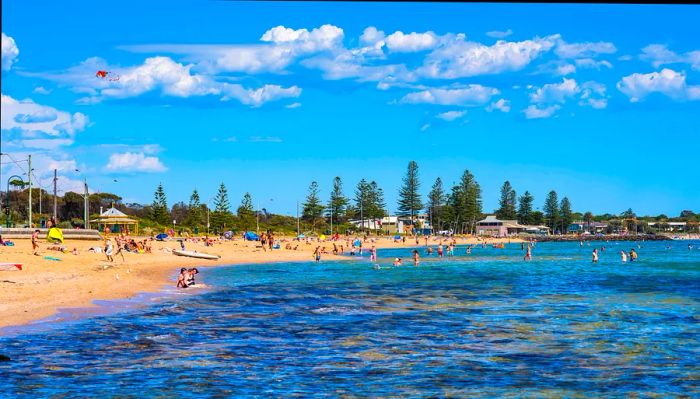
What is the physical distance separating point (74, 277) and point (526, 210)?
170 metres

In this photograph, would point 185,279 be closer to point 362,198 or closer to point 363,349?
point 363,349

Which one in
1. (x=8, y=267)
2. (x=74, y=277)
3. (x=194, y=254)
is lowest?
(x=74, y=277)

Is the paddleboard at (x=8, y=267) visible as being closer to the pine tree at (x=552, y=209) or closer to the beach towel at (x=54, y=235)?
the beach towel at (x=54, y=235)

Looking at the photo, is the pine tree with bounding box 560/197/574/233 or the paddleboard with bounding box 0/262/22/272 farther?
the pine tree with bounding box 560/197/574/233

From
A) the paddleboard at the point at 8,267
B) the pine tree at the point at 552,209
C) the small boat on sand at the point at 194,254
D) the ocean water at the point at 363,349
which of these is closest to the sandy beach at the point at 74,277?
the paddleboard at the point at 8,267

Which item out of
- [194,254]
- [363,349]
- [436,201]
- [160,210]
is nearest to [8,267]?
[363,349]

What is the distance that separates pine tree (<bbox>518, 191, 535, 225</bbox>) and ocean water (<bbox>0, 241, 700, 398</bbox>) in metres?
164

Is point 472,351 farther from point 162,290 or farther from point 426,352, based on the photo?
point 162,290

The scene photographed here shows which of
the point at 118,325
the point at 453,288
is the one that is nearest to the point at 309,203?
the point at 453,288

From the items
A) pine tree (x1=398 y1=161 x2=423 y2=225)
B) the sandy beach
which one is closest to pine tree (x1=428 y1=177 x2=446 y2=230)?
pine tree (x1=398 y1=161 x2=423 y2=225)

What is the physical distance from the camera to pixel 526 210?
190250mm

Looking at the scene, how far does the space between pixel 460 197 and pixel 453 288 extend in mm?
122674

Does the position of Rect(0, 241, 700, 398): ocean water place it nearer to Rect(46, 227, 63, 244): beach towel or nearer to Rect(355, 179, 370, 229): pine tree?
Rect(46, 227, 63, 244): beach towel

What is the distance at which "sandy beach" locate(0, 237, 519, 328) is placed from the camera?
2183 cm
